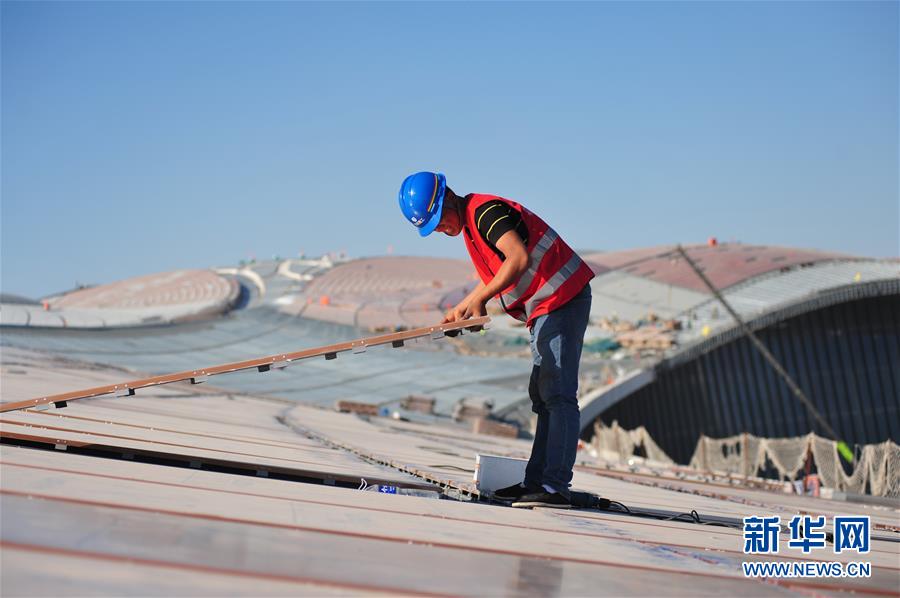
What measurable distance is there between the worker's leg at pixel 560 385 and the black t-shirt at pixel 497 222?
43cm

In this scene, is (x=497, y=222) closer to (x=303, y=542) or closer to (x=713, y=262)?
(x=303, y=542)

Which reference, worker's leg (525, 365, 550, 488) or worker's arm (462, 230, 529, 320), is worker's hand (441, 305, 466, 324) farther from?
worker's leg (525, 365, 550, 488)

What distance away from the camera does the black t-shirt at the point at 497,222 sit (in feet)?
15.2

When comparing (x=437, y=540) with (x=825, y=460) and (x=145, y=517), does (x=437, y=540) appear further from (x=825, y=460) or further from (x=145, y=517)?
(x=825, y=460)

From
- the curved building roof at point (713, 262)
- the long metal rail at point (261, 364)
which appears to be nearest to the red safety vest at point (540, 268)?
the long metal rail at point (261, 364)

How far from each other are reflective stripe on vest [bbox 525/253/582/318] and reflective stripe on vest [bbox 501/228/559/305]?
64 mm

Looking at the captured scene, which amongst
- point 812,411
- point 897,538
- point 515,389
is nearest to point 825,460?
point 812,411

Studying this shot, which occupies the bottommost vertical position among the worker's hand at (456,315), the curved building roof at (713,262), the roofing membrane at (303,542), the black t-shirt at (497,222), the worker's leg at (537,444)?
the roofing membrane at (303,542)

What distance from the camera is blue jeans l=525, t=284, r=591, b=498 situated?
462 centimetres

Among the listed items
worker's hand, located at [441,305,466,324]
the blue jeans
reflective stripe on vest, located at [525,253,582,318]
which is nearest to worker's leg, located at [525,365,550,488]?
the blue jeans

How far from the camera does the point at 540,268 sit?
4.79m

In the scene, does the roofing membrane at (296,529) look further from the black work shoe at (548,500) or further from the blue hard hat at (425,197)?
the blue hard hat at (425,197)

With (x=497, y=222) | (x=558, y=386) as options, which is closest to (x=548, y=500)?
(x=558, y=386)

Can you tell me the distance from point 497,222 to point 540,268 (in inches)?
13.7
